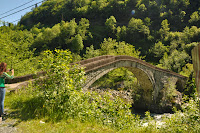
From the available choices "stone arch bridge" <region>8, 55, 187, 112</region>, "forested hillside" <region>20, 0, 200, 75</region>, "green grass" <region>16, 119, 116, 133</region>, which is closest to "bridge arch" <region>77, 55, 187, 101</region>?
"stone arch bridge" <region>8, 55, 187, 112</region>

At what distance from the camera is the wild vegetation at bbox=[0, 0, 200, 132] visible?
15.5 feet

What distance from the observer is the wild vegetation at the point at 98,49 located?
15.5ft

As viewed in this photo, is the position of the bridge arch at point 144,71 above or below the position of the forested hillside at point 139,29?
below

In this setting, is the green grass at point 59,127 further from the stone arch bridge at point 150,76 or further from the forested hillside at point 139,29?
the forested hillside at point 139,29

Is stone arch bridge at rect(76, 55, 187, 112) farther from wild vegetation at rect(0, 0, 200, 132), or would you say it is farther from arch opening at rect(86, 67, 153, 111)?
wild vegetation at rect(0, 0, 200, 132)

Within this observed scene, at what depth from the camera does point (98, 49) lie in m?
42.1

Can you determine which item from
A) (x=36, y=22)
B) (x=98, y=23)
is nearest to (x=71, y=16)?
(x=98, y=23)

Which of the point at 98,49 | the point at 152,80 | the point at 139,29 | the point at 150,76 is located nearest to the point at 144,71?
the point at 150,76

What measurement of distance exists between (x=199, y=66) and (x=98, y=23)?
74164mm

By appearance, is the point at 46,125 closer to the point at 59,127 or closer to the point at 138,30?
the point at 59,127

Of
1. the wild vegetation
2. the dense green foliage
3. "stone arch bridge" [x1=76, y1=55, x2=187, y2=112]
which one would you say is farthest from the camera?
the dense green foliage

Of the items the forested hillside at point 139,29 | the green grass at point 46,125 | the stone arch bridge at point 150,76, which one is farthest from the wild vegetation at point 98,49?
the stone arch bridge at point 150,76

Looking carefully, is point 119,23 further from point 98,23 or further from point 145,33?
point 145,33

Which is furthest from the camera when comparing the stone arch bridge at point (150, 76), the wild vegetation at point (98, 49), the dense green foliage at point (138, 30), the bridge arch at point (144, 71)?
the dense green foliage at point (138, 30)
